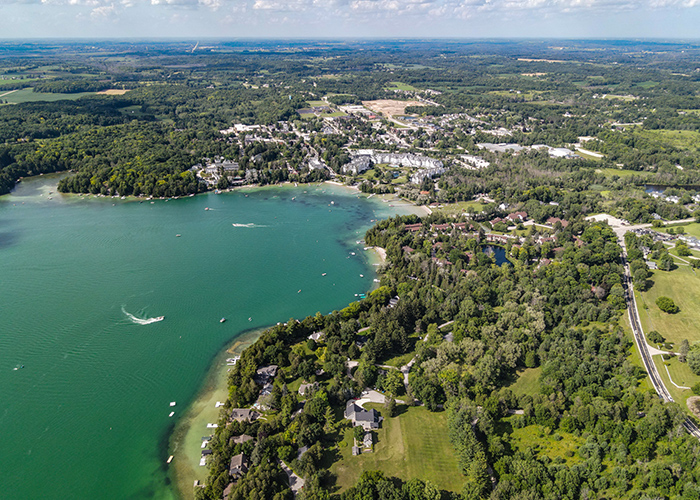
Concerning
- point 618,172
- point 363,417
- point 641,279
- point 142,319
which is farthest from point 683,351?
point 618,172

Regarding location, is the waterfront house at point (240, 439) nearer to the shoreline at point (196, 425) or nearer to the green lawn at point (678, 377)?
the shoreline at point (196, 425)

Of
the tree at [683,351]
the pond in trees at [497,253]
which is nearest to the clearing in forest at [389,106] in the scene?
the pond in trees at [497,253]

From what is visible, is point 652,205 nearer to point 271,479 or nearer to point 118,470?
point 271,479

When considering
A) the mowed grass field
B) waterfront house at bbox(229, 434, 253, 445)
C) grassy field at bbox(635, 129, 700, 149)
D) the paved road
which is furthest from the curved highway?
grassy field at bbox(635, 129, 700, 149)

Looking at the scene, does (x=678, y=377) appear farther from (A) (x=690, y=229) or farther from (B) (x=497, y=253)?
(A) (x=690, y=229)

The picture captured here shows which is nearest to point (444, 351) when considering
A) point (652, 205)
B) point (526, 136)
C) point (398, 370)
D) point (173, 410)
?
point (398, 370)

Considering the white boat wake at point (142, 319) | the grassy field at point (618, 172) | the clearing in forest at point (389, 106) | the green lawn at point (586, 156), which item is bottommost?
the white boat wake at point (142, 319)
